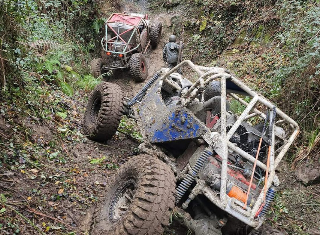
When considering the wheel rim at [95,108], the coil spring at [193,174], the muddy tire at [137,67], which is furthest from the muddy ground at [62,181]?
the muddy tire at [137,67]

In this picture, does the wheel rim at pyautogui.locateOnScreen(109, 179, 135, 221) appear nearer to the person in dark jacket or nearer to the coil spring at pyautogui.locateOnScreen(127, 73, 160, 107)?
the coil spring at pyautogui.locateOnScreen(127, 73, 160, 107)

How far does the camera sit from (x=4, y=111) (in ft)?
12.4

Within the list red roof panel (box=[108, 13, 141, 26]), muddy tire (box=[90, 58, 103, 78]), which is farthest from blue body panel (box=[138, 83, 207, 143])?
red roof panel (box=[108, 13, 141, 26])

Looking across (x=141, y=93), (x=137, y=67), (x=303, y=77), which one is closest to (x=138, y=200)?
(x=141, y=93)

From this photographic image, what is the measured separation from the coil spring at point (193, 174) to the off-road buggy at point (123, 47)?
664cm

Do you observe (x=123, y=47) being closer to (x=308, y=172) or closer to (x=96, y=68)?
(x=96, y=68)

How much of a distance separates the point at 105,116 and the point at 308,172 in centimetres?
360

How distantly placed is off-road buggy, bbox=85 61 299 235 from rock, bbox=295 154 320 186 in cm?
96

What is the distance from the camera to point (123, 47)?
33.2 feet

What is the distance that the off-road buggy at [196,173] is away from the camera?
2.94 meters

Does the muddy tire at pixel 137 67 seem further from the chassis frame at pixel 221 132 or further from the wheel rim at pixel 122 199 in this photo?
the wheel rim at pixel 122 199

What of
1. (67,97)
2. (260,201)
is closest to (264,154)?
(260,201)

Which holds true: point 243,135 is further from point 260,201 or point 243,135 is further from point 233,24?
point 233,24

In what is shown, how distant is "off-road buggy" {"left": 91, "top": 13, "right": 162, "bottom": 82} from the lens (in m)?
9.71
